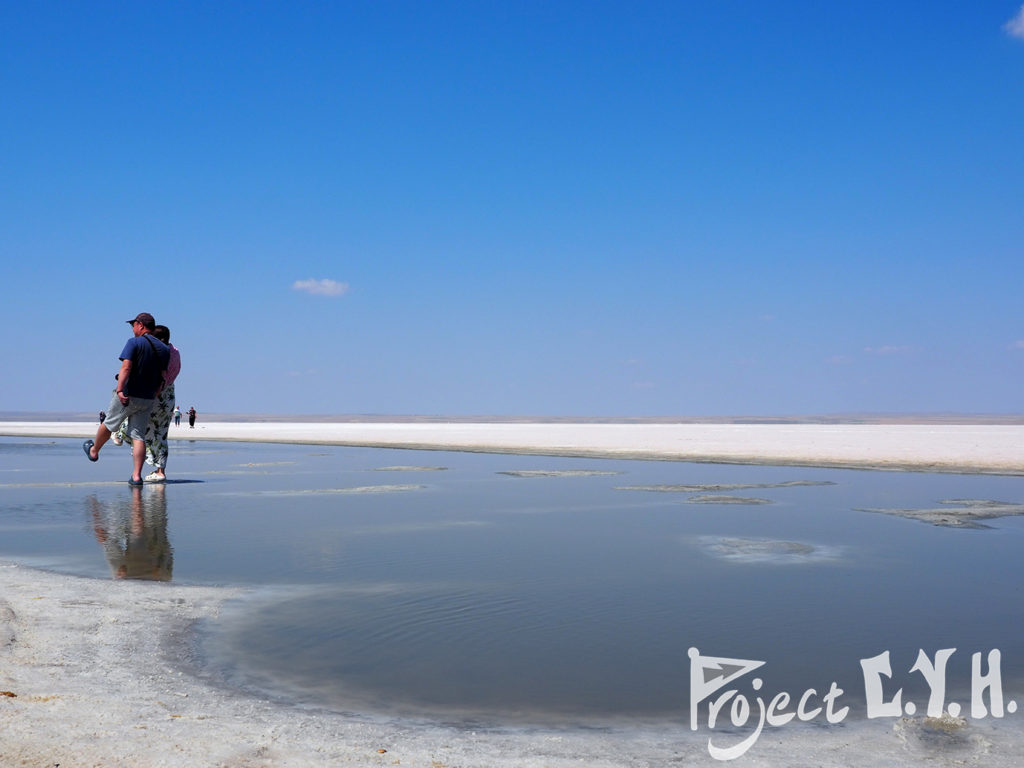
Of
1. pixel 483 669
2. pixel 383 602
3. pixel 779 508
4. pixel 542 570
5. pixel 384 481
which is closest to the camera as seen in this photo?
pixel 483 669

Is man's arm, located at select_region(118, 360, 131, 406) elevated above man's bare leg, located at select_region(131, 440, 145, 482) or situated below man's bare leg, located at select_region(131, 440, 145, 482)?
above

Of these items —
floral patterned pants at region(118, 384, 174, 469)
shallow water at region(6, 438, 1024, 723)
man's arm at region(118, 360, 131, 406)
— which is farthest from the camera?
floral patterned pants at region(118, 384, 174, 469)

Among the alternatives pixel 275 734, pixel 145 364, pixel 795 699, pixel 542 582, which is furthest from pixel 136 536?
pixel 795 699

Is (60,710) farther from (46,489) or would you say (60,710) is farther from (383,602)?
(46,489)

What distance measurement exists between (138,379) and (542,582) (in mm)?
7910

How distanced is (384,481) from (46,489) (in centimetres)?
474

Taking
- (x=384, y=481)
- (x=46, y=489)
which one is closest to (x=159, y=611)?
(x=46, y=489)

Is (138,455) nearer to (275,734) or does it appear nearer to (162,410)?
(162,410)

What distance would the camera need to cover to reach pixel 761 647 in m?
4.47

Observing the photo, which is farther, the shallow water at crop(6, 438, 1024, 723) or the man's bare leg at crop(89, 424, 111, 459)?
the man's bare leg at crop(89, 424, 111, 459)

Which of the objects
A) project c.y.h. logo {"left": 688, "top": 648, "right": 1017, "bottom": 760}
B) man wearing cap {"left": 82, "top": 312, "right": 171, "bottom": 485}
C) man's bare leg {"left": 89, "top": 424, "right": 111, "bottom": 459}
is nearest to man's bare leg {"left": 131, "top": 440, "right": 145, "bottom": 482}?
man wearing cap {"left": 82, "top": 312, "right": 171, "bottom": 485}

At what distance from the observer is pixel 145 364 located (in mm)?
12047

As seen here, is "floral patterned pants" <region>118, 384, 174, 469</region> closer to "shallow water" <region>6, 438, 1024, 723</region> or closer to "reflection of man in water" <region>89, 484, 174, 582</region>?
"shallow water" <region>6, 438, 1024, 723</region>

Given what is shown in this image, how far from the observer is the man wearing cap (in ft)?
38.8
